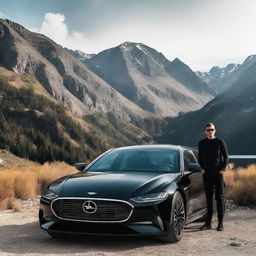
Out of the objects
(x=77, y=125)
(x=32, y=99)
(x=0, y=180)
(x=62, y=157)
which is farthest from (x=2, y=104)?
(x=0, y=180)

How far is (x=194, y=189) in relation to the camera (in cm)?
741

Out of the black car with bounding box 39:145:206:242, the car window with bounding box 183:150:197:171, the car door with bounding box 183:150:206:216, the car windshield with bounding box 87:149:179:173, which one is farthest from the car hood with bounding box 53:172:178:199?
the car window with bounding box 183:150:197:171

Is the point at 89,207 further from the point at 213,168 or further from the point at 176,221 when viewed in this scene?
the point at 213,168

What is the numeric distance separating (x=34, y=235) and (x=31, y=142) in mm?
132060

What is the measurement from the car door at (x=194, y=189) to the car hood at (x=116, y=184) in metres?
0.63

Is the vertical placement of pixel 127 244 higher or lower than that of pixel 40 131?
lower

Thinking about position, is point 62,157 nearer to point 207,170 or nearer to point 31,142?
point 31,142

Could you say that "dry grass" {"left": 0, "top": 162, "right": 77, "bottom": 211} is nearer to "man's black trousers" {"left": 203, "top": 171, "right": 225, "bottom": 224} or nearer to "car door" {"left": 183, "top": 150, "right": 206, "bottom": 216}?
"car door" {"left": 183, "top": 150, "right": 206, "bottom": 216}

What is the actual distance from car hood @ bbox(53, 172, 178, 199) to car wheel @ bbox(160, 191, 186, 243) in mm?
298

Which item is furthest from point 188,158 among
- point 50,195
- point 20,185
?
point 20,185

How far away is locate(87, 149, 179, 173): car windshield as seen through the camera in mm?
7062

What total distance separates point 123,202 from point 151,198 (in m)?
0.40

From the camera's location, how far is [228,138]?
6954 inches

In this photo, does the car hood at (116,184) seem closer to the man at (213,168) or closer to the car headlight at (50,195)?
the car headlight at (50,195)
